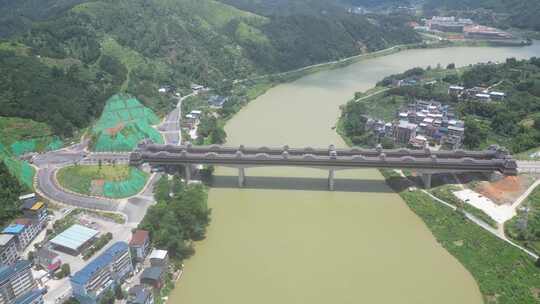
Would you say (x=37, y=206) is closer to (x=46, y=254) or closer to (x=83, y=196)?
(x=83, y=196)

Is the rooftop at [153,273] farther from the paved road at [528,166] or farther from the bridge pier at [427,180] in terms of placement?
the paved road at [528,166]

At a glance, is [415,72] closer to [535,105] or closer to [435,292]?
[535,105]

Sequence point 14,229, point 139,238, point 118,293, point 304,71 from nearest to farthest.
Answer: point 118,293, point 139,238, point 14,229, point 304,71

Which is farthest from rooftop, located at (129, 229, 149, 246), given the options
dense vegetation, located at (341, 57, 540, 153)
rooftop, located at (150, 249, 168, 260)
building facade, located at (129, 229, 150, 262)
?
dense vegetation, located at (341, 57, 540, 153)

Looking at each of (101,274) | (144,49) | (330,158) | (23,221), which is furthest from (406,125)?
(144,49)

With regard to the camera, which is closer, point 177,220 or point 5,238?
point 5,238

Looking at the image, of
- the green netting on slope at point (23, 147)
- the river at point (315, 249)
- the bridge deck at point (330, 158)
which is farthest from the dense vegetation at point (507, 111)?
the green netting on slope at point (23, 147)
